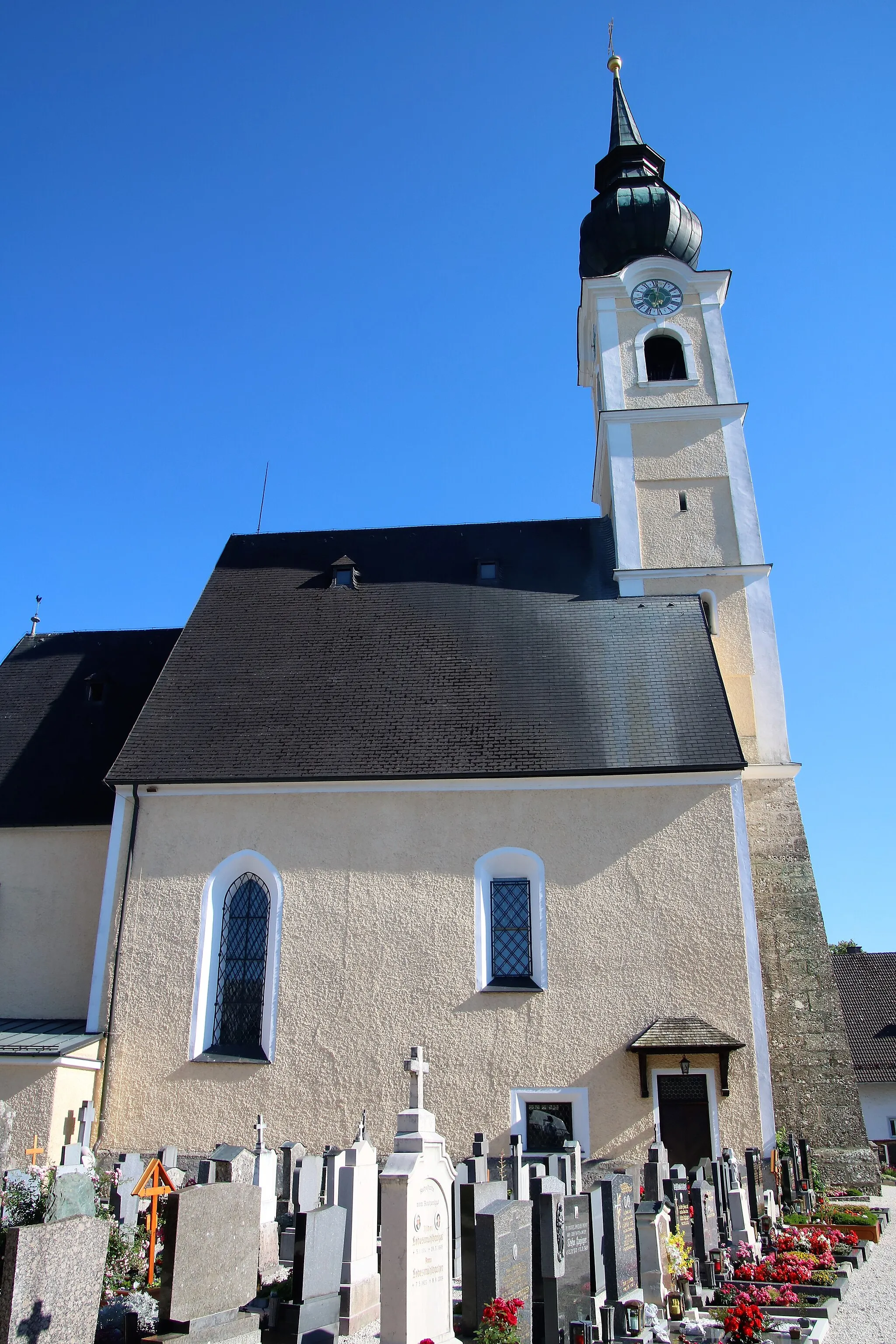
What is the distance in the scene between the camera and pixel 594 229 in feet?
68.1

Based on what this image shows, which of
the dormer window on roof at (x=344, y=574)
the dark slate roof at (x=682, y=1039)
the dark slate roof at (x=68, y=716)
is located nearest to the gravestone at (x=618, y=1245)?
the dark slate roof at (x=682, y=1039)

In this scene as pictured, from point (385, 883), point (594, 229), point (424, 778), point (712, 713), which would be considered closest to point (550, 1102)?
point (385, 883)

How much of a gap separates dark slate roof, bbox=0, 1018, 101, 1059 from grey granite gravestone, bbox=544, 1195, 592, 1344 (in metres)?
7.15

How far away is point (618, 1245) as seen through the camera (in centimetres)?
746

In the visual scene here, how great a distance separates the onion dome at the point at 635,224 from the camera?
66.3 feet

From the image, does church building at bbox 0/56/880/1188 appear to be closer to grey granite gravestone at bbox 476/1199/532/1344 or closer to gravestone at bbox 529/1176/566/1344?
gravestone at bbox 529/1176/566/1344

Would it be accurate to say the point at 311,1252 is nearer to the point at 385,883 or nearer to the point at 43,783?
the point at 385,883

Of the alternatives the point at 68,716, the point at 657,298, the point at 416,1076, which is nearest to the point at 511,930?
the point at 416,1076

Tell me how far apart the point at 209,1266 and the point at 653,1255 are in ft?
12.8

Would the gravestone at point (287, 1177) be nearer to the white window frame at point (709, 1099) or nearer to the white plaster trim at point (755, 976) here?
the white window frame at point (709, 1099)

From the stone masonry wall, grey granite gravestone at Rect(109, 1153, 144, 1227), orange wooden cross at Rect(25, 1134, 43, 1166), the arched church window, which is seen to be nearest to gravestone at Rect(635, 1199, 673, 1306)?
grey granite gravestone at Rect(109, 1153, 144, 1227)

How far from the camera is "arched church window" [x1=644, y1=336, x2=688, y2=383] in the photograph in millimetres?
19219

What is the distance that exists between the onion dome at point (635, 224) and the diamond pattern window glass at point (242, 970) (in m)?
14.1

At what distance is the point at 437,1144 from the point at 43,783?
426 inches
